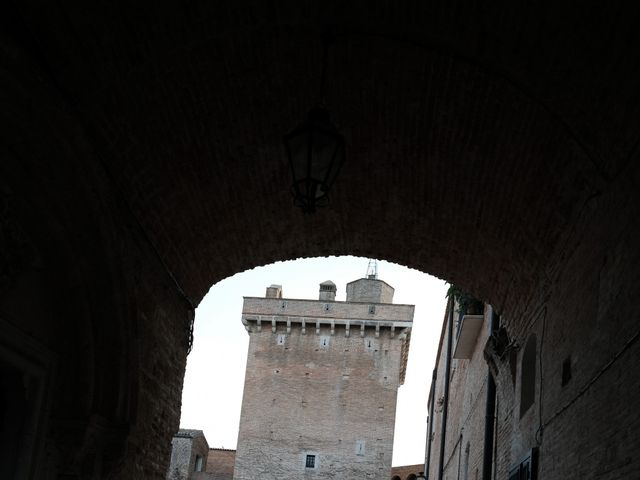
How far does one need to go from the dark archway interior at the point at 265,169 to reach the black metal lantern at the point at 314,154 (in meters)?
0.70

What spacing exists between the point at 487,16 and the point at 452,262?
4089mm

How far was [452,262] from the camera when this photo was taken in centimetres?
852

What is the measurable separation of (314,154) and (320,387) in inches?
1339

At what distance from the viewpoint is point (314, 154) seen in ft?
16.9

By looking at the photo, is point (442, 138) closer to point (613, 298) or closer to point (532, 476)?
point (613, 298)

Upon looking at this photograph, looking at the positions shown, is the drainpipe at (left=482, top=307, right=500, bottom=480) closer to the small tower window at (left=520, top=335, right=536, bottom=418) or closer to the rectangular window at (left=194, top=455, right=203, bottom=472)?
the small tower window at (left=520, top=335, right=536, bottom=418)

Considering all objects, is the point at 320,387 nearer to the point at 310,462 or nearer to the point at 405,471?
the point at 310,462

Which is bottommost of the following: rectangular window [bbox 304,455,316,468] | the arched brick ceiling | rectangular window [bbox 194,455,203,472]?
rectangular window [bbox 194,455,203,472]

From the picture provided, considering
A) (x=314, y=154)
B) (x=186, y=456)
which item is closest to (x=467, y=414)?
(x=314, y=154)

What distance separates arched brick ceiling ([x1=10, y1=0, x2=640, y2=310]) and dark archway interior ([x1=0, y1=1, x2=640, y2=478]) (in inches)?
0.7

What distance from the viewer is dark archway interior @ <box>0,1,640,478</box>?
15.3 ft

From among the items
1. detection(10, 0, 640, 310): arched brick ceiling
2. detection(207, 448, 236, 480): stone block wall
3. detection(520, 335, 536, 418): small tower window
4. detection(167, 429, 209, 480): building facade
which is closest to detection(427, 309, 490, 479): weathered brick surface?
detection(520, 335, 536, 418): small tower window

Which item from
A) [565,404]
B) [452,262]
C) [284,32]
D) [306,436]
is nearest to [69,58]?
[284,32]

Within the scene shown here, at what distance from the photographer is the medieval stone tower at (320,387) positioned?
37.1 meters
